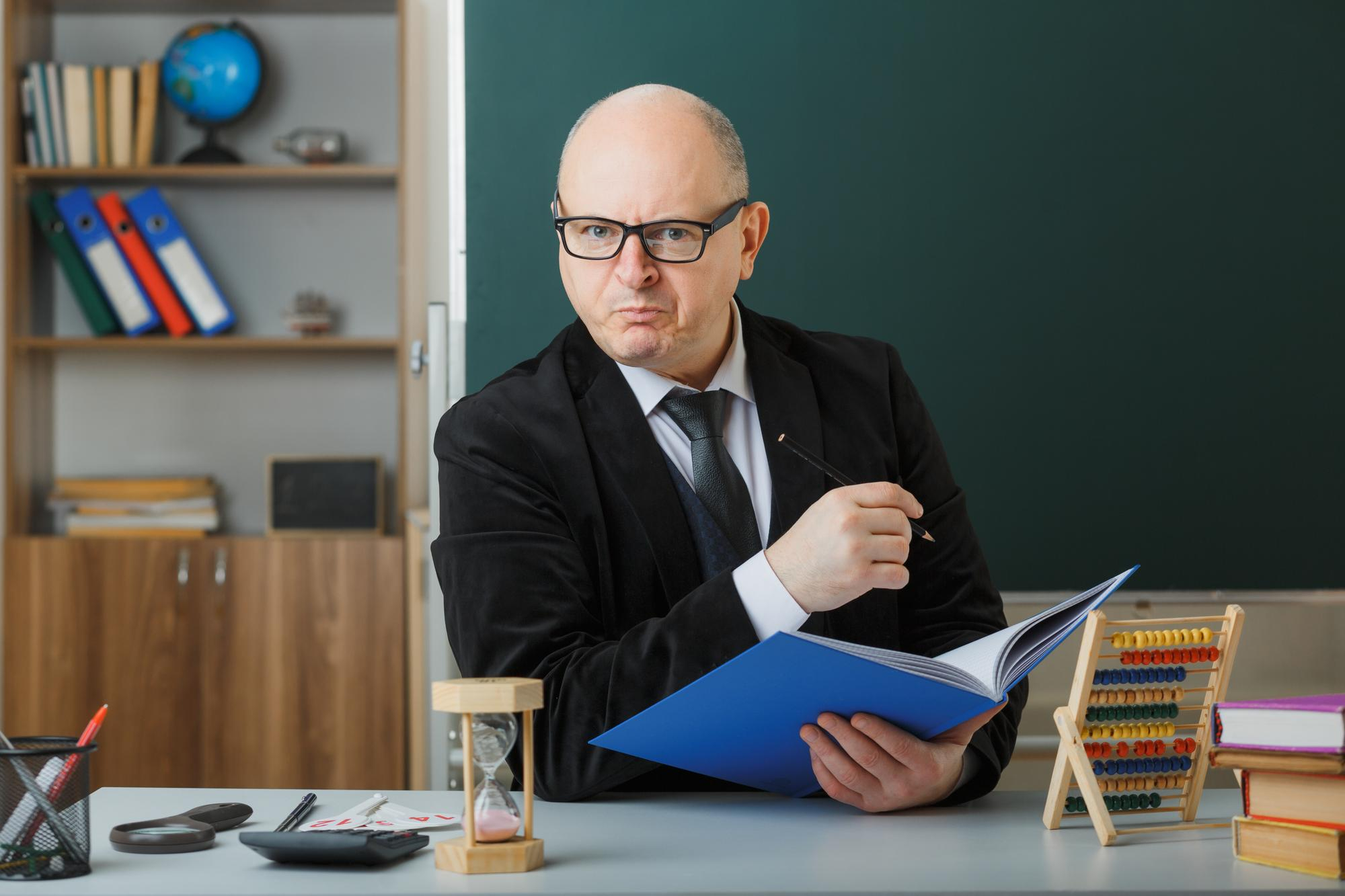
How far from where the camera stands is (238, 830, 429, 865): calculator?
923mm

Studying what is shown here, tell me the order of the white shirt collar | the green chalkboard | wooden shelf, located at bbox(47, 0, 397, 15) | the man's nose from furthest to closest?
wooden shelf, located at bbox(47, 0, 397, 15)
the green chalkboard
the white shirt collar
the man's nose

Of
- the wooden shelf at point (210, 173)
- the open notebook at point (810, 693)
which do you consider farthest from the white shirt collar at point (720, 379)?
the wooden shelf at point (210, 173)

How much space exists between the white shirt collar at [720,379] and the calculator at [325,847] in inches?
26.6

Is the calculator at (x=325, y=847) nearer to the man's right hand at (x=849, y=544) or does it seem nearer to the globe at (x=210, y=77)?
the man's right hand at (x=849, y=544)

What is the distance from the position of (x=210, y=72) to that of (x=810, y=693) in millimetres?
3488

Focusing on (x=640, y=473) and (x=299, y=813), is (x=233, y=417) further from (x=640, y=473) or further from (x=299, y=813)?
(x=299, y=813)

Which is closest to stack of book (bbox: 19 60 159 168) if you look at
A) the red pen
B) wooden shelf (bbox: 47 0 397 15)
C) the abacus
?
wooden shelf (bbox: 47 0 397 15)

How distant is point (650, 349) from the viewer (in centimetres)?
144

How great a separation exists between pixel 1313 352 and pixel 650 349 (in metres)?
1.47

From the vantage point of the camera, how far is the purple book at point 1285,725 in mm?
933

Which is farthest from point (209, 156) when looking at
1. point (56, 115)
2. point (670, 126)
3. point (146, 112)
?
point (670, 126)

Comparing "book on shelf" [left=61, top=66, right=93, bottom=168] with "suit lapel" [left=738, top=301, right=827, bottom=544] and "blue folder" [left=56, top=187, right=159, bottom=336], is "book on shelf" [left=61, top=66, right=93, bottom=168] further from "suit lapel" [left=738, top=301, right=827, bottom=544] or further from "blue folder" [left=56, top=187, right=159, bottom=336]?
"suit lapel" [left=738, top=301, right=827, bottom=544]

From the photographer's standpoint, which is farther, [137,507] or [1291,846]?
[137,507]

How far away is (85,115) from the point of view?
3.76m
